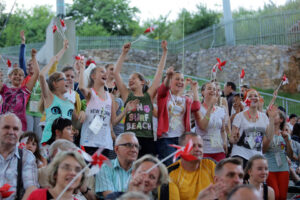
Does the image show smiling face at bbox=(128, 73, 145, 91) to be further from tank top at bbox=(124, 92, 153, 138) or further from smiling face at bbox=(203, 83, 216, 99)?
smiling face at bbox=(203, 83, 216, 99)

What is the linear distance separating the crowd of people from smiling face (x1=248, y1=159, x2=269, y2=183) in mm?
11

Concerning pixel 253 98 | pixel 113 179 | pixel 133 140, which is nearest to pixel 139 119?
pixel 133 140

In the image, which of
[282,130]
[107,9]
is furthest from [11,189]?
[107,9]

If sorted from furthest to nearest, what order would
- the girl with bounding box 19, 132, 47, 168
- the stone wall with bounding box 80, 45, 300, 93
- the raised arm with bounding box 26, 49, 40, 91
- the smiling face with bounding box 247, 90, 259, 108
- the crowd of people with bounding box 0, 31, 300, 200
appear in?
the stone wall with bounding box 80, 45, 300, 93 → the smiling face with bounding box 247, 90, 259, 108 → the raised arm with bounding box 26, 49, 40, 91 → the girl with bounding box 19, 132, 47, 168 → the crowd of people with bounding box 0, 31, 300, 200

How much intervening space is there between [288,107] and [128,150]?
42.8 feet

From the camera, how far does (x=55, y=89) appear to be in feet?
20.3

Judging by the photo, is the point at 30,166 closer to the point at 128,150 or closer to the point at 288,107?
the point at 128,150

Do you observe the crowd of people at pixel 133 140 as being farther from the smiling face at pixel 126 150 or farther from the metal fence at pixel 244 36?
the metal fence at pixel 244 36

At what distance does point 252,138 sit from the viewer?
6.71 meters

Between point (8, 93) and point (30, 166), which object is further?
point (8, 93)

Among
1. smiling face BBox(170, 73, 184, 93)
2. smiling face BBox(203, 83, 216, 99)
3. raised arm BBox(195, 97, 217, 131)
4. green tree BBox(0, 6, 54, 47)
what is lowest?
raised arm BBox(195, 97, 217, 131)

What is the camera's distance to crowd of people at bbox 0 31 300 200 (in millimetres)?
4371

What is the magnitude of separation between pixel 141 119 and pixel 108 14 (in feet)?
87.5

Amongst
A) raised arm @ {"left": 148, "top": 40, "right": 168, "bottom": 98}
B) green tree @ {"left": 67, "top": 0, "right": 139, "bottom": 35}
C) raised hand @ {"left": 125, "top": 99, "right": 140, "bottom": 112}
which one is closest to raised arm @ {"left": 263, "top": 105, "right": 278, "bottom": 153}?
raised arm @ {"left": 148, "top": 40, "right": 168, "bottom": 98}
